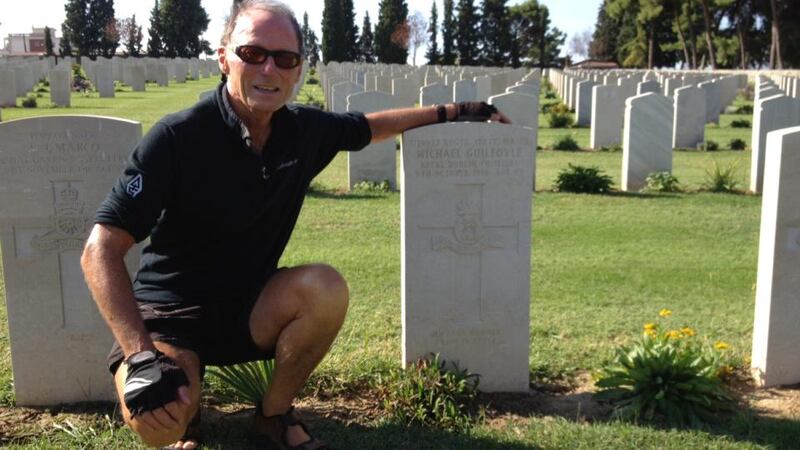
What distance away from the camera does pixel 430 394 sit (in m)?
3.96

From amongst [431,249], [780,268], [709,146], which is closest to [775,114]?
[709,146]

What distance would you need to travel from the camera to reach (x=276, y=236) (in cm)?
341

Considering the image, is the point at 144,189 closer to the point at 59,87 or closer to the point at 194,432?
the point at 194,432

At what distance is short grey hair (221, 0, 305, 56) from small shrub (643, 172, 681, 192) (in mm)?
7845

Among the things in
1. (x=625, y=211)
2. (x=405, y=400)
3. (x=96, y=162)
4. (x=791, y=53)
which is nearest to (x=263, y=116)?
(x=96, y=162)

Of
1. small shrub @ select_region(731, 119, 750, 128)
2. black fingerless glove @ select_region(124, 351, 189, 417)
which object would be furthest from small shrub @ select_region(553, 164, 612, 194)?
small shrub @ select_region(731, 119, 750, 128)

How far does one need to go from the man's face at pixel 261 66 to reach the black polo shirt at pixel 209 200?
0.11 m

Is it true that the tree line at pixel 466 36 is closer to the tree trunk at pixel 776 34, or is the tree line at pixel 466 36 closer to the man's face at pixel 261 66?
the tree trunk at pixel 776 34

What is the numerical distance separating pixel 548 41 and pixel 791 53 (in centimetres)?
3102

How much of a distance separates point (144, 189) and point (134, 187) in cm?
3

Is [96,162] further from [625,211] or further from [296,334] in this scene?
[625,211]

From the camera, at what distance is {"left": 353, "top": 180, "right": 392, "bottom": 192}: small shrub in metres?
10.4

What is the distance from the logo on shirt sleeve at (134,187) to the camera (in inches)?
117

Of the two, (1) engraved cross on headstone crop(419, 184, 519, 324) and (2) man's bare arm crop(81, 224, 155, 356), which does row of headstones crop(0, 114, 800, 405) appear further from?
(2) man's bare arm crop(81, 224, 155, 356)
